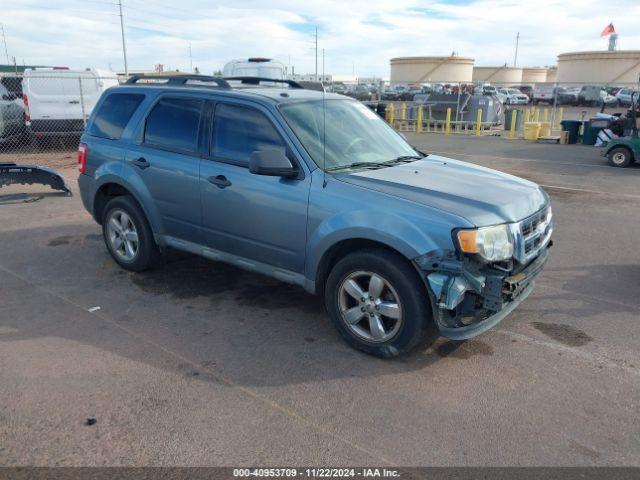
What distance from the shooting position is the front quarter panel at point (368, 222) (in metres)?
3.55

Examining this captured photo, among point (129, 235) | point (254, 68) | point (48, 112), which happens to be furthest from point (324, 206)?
point (48, 112)

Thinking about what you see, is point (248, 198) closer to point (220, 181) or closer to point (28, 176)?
point (220, 181)

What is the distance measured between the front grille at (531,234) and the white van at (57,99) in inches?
478

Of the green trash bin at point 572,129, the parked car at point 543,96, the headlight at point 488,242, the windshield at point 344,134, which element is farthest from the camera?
the parked car at point 543,96

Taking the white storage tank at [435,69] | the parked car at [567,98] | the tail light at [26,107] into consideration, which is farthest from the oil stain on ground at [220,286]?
the white storage tank at [435,69]

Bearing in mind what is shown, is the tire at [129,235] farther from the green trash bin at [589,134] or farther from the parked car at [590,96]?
the parked car at [590,96]

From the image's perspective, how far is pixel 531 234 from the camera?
3988 millimetres

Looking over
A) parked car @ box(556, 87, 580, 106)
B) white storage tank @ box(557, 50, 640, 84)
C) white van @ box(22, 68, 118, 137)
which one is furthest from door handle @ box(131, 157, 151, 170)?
white storage tank @ box(557, 50, 640, 84)

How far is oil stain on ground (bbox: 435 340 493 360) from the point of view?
406cm

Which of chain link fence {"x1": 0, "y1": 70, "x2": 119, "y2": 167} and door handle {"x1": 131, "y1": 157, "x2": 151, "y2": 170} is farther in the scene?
chain link fence {"x1": 0, "y1": 70, "x2": 119, "y2": 167}

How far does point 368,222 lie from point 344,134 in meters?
1.24

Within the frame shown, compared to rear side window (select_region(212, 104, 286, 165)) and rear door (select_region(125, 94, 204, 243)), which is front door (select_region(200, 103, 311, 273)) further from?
rear door (select_region(125, 94, 204, 243))

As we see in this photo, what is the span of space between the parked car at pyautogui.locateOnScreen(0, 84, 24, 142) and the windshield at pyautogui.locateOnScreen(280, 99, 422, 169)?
12303 mm

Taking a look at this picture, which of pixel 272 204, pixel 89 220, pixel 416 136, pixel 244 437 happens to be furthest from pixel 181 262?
pixel 416 136
